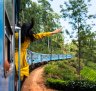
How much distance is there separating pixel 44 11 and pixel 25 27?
2539 centimetres

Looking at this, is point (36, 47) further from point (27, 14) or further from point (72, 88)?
point (72, 88)

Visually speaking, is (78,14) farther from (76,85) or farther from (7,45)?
(7,45)

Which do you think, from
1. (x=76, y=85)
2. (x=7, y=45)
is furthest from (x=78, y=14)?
(x=7, y=45)

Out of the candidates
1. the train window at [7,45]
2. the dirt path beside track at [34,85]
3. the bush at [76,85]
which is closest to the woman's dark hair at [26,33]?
the train window at [7,45]

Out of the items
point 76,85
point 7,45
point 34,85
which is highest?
point 7,45

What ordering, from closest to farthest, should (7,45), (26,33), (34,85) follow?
(7,45)
(26,33)
(34,85)

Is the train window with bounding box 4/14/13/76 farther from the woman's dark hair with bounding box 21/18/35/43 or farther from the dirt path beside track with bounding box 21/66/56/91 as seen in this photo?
the dirt path beside track with bounding box 21/66/56/91

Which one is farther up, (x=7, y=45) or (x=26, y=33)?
(x=26, y=33)

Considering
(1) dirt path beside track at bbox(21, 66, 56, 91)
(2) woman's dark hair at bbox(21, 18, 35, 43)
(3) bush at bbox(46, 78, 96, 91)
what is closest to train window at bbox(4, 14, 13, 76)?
(2) woman's dark hair at bbox(21, 18, 35, 43)

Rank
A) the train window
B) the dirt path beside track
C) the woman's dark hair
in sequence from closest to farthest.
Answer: the train window, the woman's dark hair, the dirt path beside track

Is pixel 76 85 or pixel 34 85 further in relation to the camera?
pixel 34 85

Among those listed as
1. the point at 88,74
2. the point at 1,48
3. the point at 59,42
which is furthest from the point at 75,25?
the point at 59,42

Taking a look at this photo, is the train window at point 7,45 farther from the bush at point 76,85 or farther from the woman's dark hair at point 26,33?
the bush at point 76,85

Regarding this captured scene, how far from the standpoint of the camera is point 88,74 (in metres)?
18.6
